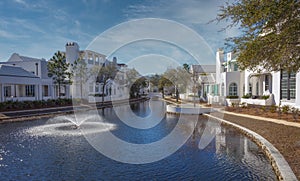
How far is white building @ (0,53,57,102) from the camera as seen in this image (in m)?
26.8

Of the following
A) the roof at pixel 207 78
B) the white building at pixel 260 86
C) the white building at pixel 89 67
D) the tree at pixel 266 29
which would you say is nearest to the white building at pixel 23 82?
the white building at pixel 89 67

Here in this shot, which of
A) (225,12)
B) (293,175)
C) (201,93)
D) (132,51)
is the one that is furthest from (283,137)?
(201,93)

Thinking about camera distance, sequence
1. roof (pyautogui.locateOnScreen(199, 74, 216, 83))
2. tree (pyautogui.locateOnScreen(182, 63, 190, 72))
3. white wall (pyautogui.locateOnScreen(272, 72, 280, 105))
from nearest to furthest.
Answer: white wall (pyautogui.locateOnScreen(272, 72, 280, 105))
roof (pyautogui.locateOnScreen(199, 74, 216, 83))
tree (pyautogui.locateOnScreen(182, 63, 190, 72))

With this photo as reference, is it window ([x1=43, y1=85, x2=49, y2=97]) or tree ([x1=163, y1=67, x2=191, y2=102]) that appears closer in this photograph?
tree ([x1=163, y1=67, x2=191, y2=102])

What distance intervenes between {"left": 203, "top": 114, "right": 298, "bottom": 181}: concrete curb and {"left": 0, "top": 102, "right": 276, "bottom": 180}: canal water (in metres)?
0.23

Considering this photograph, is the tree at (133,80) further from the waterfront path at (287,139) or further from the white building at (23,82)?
the waterfront path at (287,139)

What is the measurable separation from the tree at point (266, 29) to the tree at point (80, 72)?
3235cm

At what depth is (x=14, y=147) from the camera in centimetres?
1027

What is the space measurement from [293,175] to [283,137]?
197 inches

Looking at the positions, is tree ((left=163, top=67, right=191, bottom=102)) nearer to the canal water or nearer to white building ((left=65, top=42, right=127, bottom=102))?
white building ((left=65, top=42, right=127, bottom=102))

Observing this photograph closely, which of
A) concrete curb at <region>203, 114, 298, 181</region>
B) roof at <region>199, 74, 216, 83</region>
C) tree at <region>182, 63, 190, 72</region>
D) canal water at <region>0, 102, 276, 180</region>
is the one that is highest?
tree at <region>182, 63, 190, 72</region>

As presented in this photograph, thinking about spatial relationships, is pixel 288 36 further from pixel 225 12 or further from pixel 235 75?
pixel 235 75

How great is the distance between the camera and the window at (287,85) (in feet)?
59.7

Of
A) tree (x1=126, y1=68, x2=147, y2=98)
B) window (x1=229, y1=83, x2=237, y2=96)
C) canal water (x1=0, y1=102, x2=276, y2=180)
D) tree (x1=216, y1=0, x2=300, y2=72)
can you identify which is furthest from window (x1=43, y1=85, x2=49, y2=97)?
tree (x1=216, y1=0, x2=300, y2=72)
